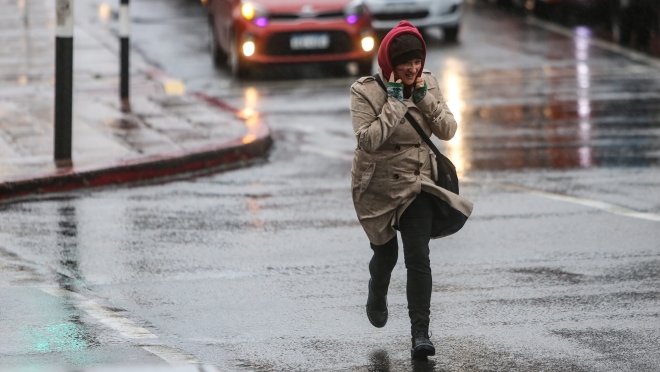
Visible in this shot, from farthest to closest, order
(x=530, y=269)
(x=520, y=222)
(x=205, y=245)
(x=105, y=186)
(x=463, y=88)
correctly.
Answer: (x=463, y=88) < (x=105, y=186) < (x=520, y=222) < (x=205, y=245) < (x=530, y=269)

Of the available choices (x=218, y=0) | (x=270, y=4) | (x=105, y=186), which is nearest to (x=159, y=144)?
(x=105, y=186)

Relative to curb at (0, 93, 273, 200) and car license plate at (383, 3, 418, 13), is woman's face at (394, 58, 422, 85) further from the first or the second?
car license plate at (383, 3, 418, 13)

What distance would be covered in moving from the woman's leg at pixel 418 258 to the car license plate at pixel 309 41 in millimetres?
12126

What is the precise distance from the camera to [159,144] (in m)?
12.2

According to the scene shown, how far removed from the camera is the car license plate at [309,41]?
59.5ft

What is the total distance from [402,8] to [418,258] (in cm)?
1643

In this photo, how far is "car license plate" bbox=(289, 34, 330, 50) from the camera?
1812cm

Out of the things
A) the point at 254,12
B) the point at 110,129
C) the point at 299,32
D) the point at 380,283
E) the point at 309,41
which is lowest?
the point at 380,283

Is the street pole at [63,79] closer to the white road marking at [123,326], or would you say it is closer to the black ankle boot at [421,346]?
the white road marking at [123,326]

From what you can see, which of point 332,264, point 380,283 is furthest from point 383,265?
point 332,264

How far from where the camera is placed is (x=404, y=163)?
618 centimetres

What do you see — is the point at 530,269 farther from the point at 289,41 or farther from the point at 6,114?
the point at 289,41

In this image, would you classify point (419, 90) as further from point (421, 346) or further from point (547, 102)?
point (547, 102)

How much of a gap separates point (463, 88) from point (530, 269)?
31.1 ft
